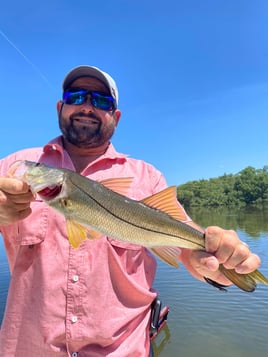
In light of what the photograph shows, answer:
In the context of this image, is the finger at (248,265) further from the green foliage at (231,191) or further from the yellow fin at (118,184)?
the green foliage at (231,191)

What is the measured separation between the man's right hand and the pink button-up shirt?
40 cm

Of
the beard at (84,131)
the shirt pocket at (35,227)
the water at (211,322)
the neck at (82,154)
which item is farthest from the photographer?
the water at (211,322)

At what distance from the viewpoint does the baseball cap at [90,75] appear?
3.59 m

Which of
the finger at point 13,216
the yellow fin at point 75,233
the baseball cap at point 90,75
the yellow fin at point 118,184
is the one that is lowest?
the yellow fin at point 75,233

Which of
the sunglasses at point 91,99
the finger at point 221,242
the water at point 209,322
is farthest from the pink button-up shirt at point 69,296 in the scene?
the water at point 209,322

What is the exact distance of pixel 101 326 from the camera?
2.63 metres

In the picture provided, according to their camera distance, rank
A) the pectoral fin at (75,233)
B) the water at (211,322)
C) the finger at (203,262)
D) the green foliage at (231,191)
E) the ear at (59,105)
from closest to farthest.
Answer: the pectoral fin at (75,233), the finger at (203,262), the ear at (59,105), the water at (211,322), the green foliage at (231,191)

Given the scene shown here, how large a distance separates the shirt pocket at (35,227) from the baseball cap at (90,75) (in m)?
1.47

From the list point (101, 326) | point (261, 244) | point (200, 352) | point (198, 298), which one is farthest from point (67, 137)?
point (261, 244)

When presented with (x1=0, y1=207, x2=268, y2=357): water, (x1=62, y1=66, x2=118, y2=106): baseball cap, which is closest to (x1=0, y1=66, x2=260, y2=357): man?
(x1=62, y1=66, x2=118, y2=106): baseball cap

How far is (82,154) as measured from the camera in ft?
11.7

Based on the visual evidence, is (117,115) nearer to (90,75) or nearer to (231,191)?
(90,75)

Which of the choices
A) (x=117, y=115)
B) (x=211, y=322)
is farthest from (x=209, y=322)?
(x=117, y=115)

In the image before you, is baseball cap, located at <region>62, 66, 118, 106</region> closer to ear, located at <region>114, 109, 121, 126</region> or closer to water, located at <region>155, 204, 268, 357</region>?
ear, located at <region>114, 109, 121, 126</region>
